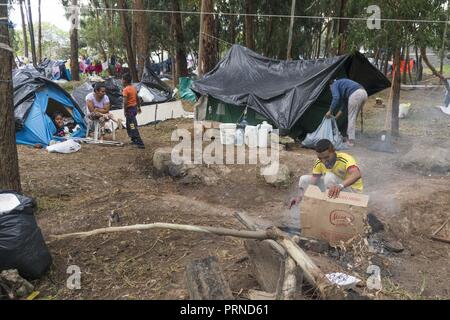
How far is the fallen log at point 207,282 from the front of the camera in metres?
2.75

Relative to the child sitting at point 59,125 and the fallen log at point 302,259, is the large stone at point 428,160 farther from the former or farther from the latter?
the child sitting at point 59,125

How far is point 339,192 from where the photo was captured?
13.7 ft

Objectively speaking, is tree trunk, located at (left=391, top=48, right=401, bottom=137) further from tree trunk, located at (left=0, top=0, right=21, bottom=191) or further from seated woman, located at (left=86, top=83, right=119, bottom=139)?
tree trunk, located at (left=0, top=0, right=21, bottom=191)

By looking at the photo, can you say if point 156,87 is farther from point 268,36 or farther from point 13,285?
point 268,36

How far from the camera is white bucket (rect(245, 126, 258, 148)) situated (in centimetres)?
855

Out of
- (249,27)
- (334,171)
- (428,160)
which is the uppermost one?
(249,27)

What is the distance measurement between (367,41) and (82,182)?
6977 mm

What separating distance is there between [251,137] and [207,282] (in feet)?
19.5

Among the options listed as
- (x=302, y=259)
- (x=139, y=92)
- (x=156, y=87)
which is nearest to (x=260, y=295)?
(x=302, y=259)

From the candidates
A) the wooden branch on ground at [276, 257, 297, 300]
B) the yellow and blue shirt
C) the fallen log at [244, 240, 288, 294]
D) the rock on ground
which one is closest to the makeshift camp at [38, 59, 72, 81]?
the yellow and blue shirt

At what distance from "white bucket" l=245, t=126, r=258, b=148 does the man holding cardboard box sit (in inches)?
143

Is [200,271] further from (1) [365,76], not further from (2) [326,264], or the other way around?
(1) [365,76]

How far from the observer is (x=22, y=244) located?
11.1 ft

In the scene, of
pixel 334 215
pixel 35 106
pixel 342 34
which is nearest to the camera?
pixel 334 215
